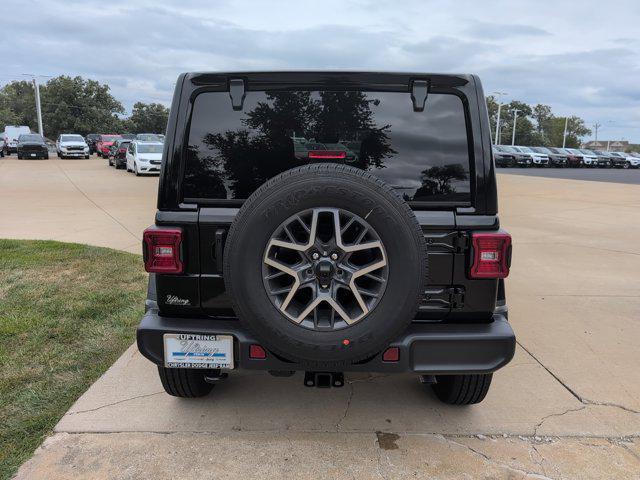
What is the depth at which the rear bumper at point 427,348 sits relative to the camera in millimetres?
2617

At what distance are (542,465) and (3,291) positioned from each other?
526 centimetres

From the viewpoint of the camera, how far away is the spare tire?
2.33 m

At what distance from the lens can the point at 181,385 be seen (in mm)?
3230

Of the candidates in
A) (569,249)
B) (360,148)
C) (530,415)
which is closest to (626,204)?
(569,249)

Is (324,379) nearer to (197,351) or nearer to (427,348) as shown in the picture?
(427,348)

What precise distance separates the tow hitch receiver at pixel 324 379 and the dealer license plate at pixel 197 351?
1.39 feet

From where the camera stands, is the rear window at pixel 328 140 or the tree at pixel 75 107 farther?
the tree at pixel 75 107

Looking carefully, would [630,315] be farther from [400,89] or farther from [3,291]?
[3,291]

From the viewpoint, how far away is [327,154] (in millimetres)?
2736

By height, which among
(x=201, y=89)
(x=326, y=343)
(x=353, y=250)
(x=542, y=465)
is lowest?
(x=542, y=465)

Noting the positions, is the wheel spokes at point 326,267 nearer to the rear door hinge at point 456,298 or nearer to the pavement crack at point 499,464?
the rear door hinge at point 456,298

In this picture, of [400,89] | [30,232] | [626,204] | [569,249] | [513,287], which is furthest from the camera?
[626,204]

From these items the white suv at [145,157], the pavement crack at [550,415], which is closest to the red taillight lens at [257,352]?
the pavement crack at [550,415]

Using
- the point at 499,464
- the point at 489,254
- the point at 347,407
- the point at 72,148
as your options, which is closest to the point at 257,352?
the point at 347,407
